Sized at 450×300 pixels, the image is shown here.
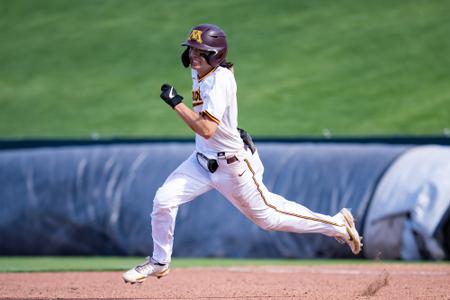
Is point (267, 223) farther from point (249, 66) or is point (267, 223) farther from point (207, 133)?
point (249, 66)

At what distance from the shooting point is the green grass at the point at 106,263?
415 inches

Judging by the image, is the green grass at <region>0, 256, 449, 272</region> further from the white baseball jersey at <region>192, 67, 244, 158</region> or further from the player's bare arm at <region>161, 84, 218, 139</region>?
the player's bare arm at <region>161, 84, 218, 139</region>

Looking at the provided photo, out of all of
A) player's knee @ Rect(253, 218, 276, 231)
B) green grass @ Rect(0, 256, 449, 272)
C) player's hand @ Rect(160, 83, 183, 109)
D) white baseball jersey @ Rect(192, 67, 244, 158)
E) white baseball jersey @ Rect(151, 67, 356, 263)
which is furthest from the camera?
green grass @ Rect(0, 256, 449, 272)

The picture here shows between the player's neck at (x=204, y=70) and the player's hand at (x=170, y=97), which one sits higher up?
the player's neck at (x=204, y=70)

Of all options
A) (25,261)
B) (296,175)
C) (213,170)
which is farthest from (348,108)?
(213,170)

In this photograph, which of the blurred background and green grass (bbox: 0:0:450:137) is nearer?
the blurred background

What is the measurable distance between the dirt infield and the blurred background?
5.07 ft

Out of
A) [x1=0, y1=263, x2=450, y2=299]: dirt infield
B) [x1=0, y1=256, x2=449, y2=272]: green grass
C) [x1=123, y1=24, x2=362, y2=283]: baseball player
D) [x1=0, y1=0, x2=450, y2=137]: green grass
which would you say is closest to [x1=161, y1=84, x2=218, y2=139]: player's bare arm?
[x1=123, y1=24, x2=362, y2=283]: baseball player

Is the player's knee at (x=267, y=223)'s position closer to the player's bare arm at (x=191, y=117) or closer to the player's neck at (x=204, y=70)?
the player's bare arm at (x=191, y=117)

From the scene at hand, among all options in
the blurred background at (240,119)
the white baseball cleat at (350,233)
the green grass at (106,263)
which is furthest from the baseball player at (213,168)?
the blurred background at (240,119)

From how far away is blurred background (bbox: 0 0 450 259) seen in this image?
1153 cm

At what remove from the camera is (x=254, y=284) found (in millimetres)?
8125

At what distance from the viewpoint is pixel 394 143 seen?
41.7 feet

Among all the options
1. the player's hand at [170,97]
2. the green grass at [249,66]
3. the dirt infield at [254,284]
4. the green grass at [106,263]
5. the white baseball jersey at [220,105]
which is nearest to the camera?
the player's hand at [170,97]
